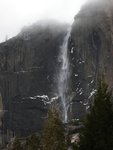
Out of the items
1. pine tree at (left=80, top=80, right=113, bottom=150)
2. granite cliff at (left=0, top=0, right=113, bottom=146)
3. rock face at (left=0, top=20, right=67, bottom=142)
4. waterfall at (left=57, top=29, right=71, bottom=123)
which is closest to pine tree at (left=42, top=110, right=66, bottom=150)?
pine tree at (left=80, top=80, right=113, bottom=150)

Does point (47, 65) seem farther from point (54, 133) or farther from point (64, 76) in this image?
point (54, 133)

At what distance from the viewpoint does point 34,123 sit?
391 feet

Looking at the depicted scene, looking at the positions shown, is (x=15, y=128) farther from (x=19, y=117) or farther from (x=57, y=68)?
(x=57, y=68)

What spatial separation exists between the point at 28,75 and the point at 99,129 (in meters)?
105

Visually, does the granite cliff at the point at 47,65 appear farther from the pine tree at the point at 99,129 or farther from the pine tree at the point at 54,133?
the pine tree at the point at 99,129

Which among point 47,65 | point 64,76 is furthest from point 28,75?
point 64,76

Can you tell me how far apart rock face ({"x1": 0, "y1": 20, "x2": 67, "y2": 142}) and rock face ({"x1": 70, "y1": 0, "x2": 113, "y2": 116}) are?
6.15 metres

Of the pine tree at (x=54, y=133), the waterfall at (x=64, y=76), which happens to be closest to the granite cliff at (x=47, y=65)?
the waterfall at (x=64, y=76)

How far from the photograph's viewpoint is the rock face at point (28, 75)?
119188 mm

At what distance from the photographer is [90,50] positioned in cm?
11244

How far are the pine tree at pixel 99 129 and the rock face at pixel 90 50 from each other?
91101 mm

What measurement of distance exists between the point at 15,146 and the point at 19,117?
219ft

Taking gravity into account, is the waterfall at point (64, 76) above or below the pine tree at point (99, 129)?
above

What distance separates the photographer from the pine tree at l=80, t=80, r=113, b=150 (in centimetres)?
1780
